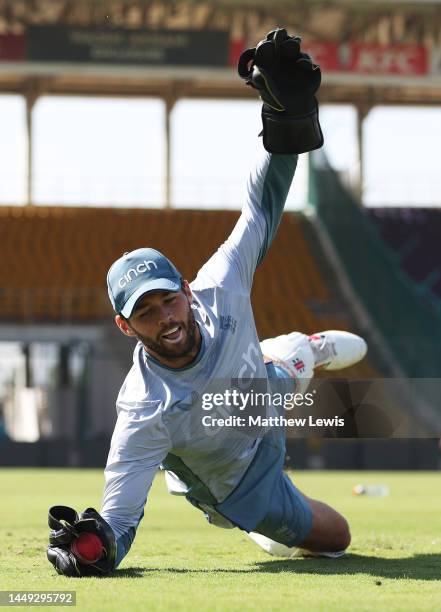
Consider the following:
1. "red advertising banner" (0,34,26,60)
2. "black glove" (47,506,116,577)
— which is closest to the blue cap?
"black glove" (47,506,116,577)

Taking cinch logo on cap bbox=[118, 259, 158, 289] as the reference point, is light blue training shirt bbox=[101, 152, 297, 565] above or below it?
below

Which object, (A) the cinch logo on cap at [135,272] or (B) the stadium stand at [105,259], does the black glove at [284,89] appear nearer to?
(A) the cinch logo on cap at [135,272]

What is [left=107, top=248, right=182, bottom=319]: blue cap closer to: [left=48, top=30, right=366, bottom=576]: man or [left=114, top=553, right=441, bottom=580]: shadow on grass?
[left=48, top=30, right=366, bottom=576]: man

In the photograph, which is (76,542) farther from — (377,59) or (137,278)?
(377,59)

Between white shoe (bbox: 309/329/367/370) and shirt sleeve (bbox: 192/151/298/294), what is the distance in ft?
3.56

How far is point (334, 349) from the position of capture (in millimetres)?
7668

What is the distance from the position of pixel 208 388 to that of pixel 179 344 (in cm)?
31

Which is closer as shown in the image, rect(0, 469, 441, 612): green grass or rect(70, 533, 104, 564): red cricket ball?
rect(0, 469, 441, 612): green grass

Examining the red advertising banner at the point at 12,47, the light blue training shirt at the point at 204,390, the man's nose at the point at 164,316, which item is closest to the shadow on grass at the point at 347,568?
the light blue training shirt at the point at 204,390

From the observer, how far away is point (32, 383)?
86.4ft

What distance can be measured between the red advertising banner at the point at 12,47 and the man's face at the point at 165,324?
25.6 meters

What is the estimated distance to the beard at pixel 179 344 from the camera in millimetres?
5887

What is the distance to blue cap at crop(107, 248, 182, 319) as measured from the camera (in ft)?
18.9

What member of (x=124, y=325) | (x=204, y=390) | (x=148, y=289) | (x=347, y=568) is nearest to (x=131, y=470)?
(x=204, y=390)
